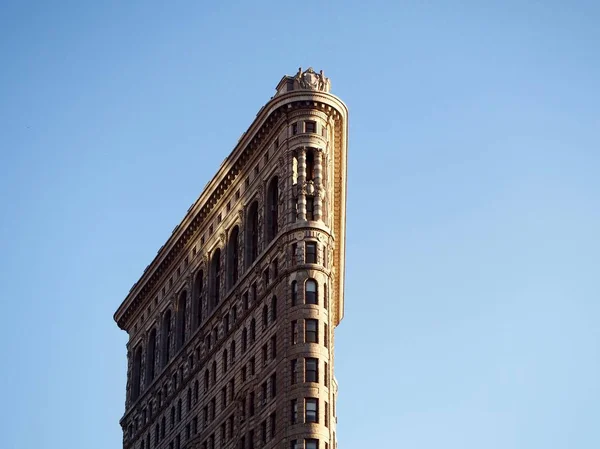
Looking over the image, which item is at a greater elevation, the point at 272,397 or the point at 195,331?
the point at 195,331

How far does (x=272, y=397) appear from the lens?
124938 millimetres

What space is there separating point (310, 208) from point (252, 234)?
11.7 meters

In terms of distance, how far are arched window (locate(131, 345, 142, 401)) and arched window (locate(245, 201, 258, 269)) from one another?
30862 millimetres

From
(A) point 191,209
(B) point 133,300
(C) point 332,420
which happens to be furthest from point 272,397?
(B) point 133,300

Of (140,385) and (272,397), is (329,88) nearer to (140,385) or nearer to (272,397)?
(272,397)

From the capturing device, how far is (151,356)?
16262 centimetres

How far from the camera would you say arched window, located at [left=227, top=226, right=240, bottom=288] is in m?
143

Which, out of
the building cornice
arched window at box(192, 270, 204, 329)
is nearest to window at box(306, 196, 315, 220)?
the building cornice

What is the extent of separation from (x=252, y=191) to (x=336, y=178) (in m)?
8.49

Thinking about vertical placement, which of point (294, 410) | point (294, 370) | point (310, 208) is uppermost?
point (310, 208)

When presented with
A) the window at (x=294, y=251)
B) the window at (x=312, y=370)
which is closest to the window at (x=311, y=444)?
the window at (x=312, y=370)

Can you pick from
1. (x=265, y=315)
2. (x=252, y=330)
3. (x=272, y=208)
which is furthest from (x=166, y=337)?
(x=265, y=315)

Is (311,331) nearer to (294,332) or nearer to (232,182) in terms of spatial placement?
(294,332)

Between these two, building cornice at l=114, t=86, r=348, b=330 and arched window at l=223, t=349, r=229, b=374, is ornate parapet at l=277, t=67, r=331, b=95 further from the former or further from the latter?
arched window at l=223, t=349, r=229, b=374
